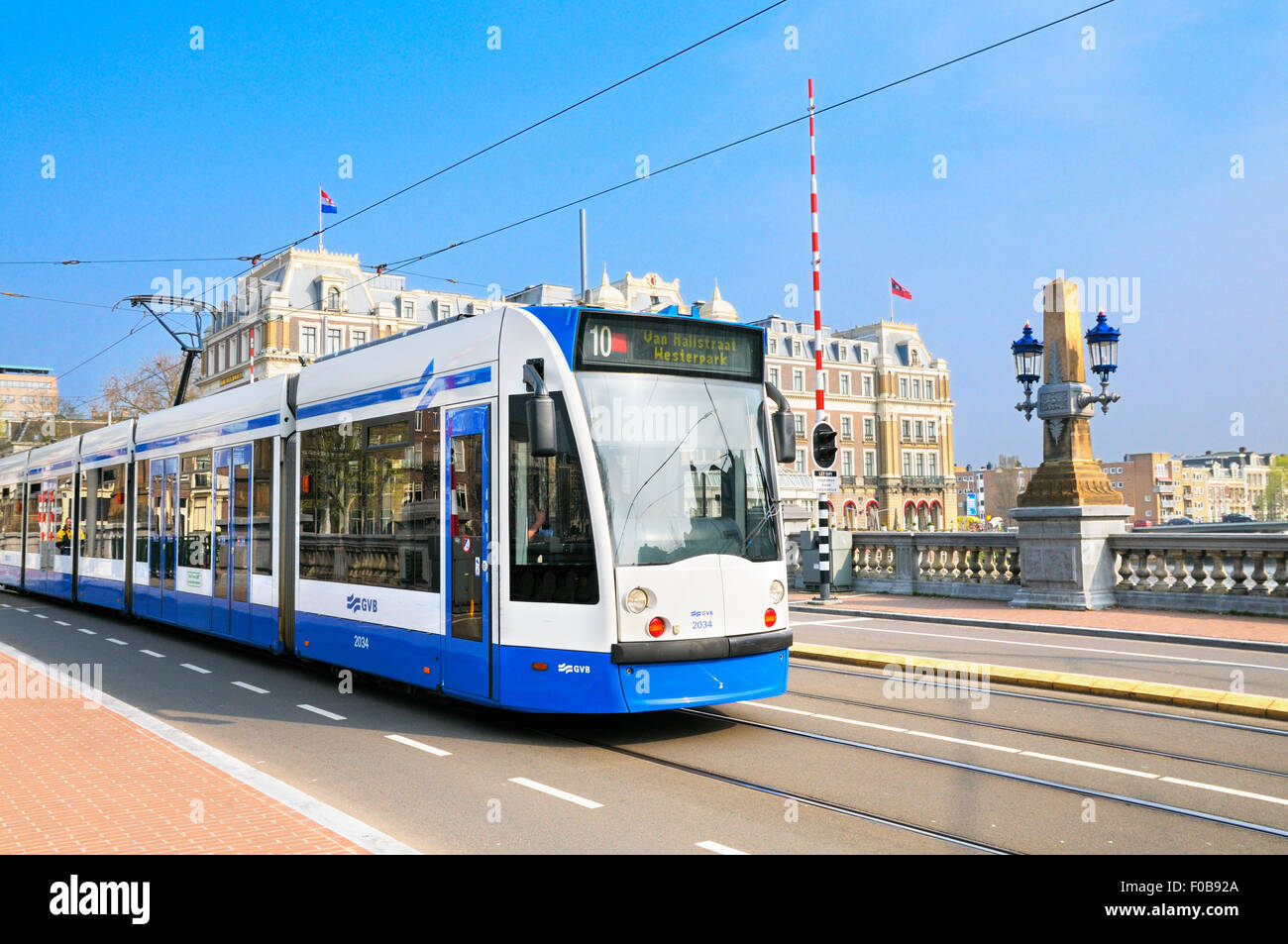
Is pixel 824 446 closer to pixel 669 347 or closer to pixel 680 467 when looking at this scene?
pixel 669 347

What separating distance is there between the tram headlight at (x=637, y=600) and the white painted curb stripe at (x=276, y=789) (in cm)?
241

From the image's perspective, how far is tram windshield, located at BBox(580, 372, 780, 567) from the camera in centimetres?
743

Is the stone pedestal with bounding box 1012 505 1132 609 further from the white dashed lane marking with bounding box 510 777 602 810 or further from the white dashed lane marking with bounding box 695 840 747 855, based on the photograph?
the white dashed lane marking with bounding box 695 840 747 855

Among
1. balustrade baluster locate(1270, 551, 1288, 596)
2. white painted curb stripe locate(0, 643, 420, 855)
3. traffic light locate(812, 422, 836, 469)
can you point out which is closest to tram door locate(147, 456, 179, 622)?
white painted curb stripe locate(0, 643, 420, 855)

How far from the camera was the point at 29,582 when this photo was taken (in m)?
22.1

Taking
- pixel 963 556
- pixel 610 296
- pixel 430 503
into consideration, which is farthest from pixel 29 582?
pixel 610 296

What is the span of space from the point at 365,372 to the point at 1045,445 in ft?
43.4

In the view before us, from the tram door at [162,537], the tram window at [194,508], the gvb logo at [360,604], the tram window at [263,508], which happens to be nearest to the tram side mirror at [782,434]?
the gvb logo at [360,604]

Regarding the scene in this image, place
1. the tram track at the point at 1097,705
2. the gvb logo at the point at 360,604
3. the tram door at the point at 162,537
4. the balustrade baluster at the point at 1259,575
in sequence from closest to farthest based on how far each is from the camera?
1. the tram track at the point at 1097,705
2. the gvb logo at the point at 360,604
3. the tram door at the point at 162,537
4. the balustrade baluster at the point at 1259,575

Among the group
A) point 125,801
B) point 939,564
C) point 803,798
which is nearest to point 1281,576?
point 939,564

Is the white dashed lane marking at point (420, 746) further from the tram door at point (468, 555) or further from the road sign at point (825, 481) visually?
the road sign at point (825, 481)

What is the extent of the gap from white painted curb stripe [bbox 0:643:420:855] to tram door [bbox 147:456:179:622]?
556 cm

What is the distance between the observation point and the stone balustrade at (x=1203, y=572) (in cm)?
1510
